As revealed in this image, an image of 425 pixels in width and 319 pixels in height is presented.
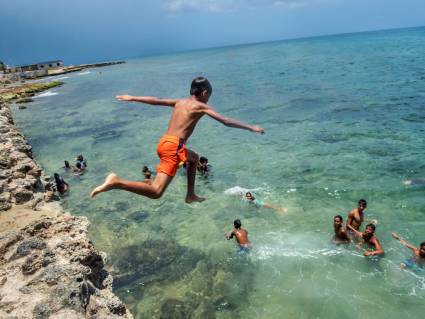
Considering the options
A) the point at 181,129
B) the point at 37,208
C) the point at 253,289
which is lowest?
the point at 253,289

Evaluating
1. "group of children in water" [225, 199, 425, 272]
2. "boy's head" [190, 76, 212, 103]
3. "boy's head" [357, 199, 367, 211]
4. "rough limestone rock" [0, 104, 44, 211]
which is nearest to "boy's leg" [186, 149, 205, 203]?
"boy's head" [190, 76, 212, 103]

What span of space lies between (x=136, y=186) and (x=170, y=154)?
2.88 feet

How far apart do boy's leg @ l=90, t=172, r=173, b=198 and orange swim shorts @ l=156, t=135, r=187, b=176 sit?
0.41 feet

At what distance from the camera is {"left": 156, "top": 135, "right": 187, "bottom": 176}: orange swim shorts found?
21.2 feet

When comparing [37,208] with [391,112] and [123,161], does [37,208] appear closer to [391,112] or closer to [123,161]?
[123,161]

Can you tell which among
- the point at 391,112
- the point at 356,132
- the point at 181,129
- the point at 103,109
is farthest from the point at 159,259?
the point at 103,109

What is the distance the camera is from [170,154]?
6.47 m

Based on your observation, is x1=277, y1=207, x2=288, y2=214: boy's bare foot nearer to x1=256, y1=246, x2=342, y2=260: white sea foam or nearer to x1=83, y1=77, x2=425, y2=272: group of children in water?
x1=256, y1=246, x2=342, y2=260: white sea foam

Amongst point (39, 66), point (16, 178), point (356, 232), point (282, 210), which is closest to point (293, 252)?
point (356, 232)

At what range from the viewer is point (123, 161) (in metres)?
24.6

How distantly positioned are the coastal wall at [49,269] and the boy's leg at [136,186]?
1430mm

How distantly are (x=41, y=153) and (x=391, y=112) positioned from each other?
28.3m

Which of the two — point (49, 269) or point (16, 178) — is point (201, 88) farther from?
point (16, 178)

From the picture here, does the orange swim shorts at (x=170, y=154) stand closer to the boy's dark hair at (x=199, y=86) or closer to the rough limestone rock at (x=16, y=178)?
the boy's dark hair at (x=199, y=86)
